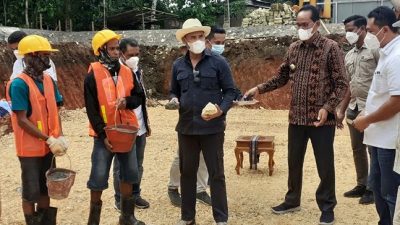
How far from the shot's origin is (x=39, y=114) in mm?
3932

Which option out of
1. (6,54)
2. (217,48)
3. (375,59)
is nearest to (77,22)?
(6,54)

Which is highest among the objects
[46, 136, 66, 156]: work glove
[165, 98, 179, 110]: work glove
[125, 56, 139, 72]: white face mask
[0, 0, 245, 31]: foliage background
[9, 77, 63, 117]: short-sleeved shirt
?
[0, 0, 245, 31]: foliage background

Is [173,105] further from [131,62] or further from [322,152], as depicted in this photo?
[322,152]

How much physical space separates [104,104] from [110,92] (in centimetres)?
12

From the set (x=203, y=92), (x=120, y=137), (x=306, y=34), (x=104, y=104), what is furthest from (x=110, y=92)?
(x=306, y=34)

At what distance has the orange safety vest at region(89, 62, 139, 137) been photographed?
4258 mm

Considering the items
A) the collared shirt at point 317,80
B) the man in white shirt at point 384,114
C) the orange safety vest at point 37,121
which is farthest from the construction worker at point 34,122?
the man in white shirt at point 384,114

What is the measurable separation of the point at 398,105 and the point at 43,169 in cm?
294

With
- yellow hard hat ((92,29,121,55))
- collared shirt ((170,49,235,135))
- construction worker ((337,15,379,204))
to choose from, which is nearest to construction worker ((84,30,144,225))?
yellow hard hat ((92,29,121,55))

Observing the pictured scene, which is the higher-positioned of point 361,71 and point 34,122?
point 361,71

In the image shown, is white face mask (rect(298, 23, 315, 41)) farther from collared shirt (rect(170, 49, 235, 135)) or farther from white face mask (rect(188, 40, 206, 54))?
white face mask (rect(188, 40, 206, 54))

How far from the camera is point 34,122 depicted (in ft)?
12.8

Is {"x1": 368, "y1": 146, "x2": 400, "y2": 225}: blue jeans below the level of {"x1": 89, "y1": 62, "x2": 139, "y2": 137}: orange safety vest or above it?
below

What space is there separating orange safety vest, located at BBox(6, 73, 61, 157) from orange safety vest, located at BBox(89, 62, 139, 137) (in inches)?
17.5
